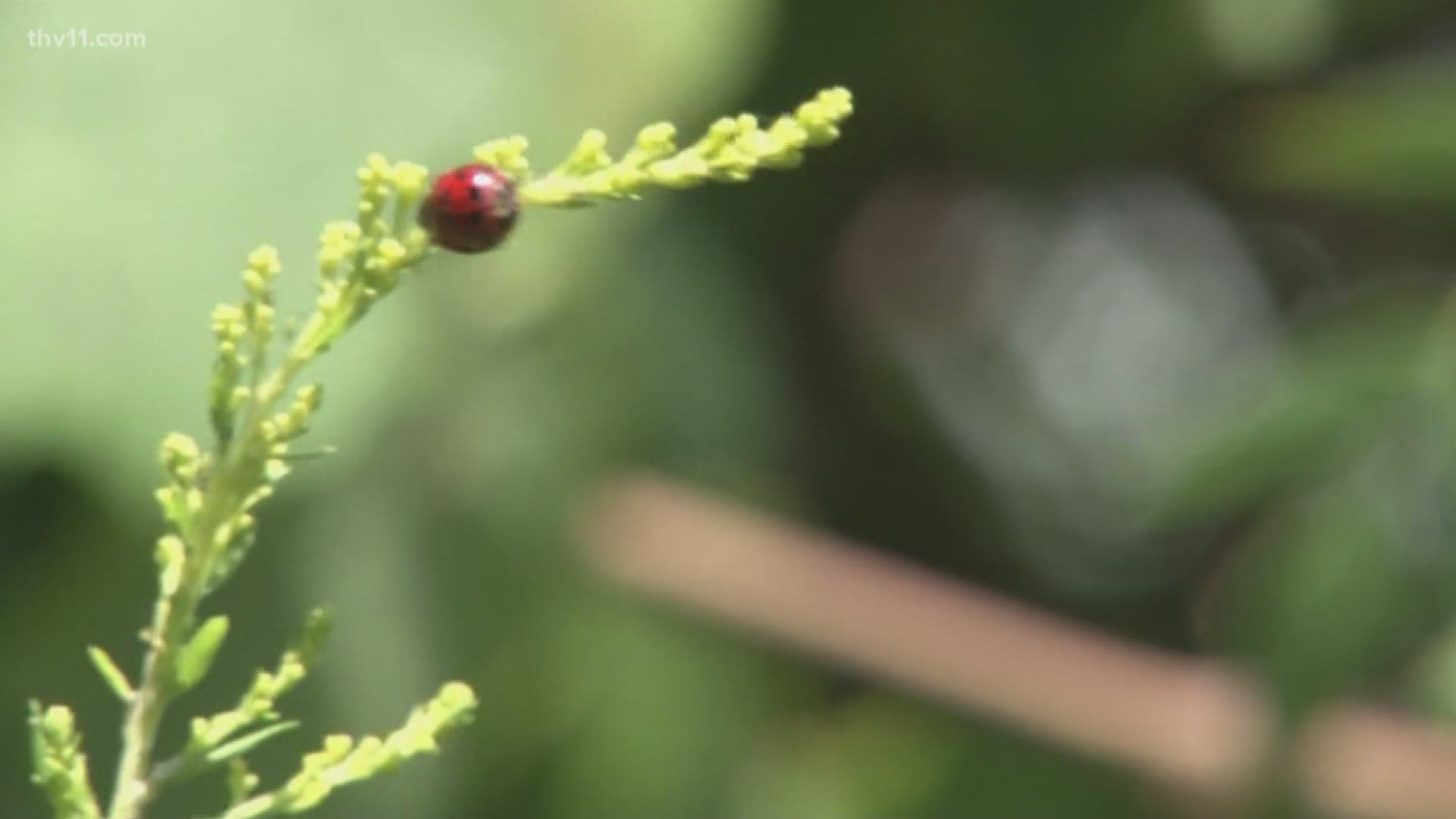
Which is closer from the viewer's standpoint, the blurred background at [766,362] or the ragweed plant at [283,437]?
the ragweed plant at [283,437]

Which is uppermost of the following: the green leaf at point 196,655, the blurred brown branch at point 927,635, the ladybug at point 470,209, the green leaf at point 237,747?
the blurred brown branch at point 927,635

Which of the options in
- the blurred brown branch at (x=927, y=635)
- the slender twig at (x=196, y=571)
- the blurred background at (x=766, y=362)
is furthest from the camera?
the blurred brown branch at (x=927, y=635)

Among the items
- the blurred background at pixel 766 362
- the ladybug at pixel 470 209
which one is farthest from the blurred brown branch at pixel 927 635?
the ladybug at pixel 470 209

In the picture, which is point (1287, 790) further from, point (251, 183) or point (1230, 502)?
point (251, 183)

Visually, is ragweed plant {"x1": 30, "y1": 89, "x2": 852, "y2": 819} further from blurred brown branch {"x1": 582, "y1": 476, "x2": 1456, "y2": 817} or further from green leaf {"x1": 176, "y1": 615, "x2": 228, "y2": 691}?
blurred brown branch {"x1": 582, "y1": 476, "x2": 1456, "y2": 817}

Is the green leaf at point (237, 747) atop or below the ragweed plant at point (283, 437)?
below

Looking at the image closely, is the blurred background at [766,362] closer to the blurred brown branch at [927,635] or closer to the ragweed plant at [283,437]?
the blurred brown branch at [927,635]

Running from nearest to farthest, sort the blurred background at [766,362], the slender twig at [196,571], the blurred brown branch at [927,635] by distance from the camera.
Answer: the slender twig at [196,571]
the blurred background at [766,362]
the blurred brown branch at [927,635]
